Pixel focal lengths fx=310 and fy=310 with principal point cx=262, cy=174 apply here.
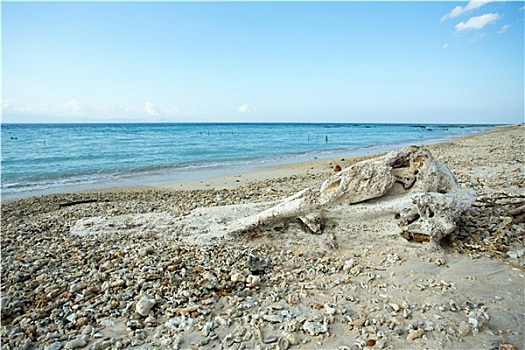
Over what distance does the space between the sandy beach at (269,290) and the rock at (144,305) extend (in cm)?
2

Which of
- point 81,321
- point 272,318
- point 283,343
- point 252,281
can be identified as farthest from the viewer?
point 252,281

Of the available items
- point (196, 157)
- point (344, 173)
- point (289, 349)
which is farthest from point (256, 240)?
point (196, 157)

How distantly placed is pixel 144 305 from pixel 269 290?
1.54 metres

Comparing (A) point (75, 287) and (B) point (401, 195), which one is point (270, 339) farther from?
(B) point (401, 195)

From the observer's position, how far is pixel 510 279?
3.86 m

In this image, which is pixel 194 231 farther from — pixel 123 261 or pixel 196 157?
pixel 196 157

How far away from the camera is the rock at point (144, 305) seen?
12.0 feet

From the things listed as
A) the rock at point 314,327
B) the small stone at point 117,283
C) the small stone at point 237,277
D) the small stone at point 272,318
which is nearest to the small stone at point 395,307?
the rock at point 314,327

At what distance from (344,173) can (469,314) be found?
2653 mm

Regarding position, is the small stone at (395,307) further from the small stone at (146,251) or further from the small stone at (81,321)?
the small stone at (146,251)

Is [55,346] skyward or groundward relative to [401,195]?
groundward

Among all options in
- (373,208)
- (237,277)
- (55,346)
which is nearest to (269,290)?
(237,277)

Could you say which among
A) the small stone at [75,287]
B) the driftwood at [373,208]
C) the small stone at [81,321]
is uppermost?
the driftwood at [373,208]

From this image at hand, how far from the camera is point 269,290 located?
405 centimetres
